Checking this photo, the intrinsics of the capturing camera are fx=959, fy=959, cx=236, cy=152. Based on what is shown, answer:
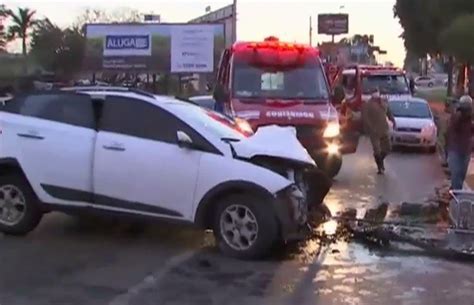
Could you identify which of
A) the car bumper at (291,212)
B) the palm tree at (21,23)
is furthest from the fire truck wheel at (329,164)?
the palm tree at (21,23)

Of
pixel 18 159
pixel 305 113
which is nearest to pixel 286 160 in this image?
pixel 18 159

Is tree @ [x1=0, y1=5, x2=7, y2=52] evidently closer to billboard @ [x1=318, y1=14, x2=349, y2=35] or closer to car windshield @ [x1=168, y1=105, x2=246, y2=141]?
billboard @ [x1=318, y1=14, x2=349, y2=35]

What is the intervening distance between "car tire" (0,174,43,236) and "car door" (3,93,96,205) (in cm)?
14

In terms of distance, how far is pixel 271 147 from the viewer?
9797 mm

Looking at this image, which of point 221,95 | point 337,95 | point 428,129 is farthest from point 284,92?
point 428,129

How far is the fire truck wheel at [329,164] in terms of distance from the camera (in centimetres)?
1533

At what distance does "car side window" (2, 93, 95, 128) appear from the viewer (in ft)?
33.9

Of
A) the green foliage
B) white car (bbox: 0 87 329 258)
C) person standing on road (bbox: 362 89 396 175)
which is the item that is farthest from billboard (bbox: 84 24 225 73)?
white car (bbox: 0 87 329 258)

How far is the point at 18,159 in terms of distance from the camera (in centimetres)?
1038

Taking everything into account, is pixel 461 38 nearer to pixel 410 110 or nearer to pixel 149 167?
pixel 410 110

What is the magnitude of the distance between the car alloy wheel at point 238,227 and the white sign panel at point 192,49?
30117 mm

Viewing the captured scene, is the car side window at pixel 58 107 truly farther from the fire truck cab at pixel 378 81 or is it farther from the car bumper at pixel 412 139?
the fire truck cab at pixel 378 81

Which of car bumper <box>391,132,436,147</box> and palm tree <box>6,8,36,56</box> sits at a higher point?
palm tree <box>6,8,36,56</box>

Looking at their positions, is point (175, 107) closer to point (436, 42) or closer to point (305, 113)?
point (305, 113)
